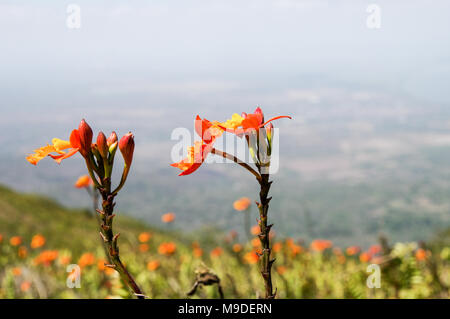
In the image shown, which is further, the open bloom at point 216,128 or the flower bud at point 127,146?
the flower bud at point 127,146

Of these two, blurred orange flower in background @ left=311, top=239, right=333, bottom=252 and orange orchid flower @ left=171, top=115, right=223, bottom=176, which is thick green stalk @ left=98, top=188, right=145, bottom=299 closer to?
orange orchid flower @ left=171, top=115, right=223, bottom=176

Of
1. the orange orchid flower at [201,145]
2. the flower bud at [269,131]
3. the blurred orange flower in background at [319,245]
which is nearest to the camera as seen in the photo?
the orange orchid flower at [201,145]

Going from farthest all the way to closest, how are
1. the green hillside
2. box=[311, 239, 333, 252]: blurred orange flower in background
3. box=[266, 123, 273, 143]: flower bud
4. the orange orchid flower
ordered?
box=[311, 239, 333, 252]: blurred orange flower in background, the green hillside, box=[266, 123, 273, 143]: flower bud, the orange orchid flower

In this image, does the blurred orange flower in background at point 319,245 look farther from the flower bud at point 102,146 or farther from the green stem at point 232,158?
the flower bud at point 102,146

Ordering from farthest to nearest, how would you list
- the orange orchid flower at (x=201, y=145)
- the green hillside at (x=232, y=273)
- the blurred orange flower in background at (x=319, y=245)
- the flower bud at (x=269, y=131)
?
the blurred orange flower in background at (x=319, y=245) → the green hillside at (x=232, y=273) → the flower bud at (x=269, y=131) → the orange orchid flower at (x=201, y=145)

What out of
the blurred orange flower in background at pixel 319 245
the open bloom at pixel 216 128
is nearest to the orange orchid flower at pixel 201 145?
the open bloom at pixel 216 128

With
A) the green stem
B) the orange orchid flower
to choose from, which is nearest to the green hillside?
the green stem

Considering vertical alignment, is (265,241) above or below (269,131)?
below

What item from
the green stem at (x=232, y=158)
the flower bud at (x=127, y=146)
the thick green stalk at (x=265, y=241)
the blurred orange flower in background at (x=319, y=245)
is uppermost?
the flower bud at (x=127, y=146)

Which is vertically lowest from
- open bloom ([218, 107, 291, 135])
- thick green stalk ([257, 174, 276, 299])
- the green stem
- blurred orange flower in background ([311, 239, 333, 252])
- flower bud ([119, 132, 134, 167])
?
blurred orange flower in background ([311, 239, 333, 252])

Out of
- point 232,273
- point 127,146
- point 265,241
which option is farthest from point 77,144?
point 232,273

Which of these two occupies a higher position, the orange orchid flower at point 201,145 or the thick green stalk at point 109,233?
the orange orchid flower at point 201,145

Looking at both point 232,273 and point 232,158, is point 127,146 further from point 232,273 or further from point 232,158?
point 232,273
